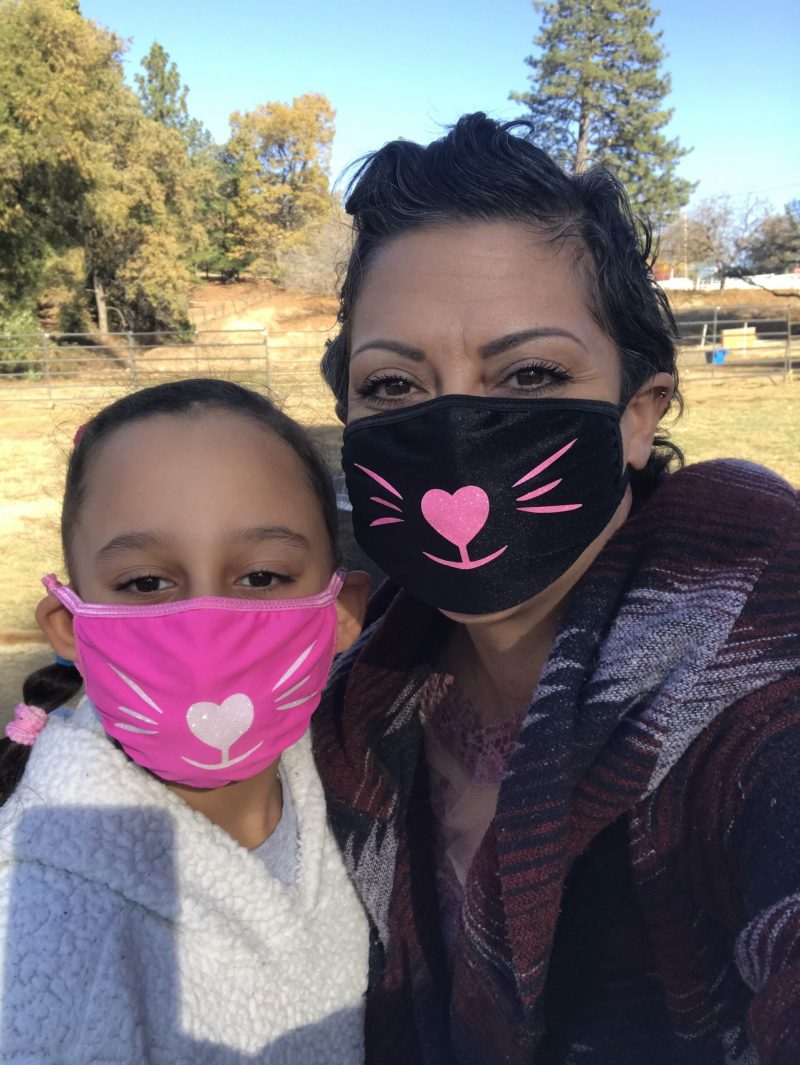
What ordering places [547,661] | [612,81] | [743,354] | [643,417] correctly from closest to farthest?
[547,661]
[643,417]
[743,354]
[612,81]

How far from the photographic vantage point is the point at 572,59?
36156 mm

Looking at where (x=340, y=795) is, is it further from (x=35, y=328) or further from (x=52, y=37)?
(x=35, y=328)

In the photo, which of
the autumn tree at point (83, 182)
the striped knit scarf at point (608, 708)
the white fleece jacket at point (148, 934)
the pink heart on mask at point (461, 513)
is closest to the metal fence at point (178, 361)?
the autumn tree at point (83, 182)

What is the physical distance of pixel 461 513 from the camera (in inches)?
59.7

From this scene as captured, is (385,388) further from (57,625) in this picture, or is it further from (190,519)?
(57,625)

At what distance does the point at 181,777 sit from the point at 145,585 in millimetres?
341

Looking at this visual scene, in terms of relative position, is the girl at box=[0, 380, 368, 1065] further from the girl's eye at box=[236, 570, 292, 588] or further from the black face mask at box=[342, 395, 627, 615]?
the black face mask at box=[342, 395, 627, 615]

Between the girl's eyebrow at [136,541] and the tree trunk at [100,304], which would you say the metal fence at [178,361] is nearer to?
the tree trunk at [100,304]

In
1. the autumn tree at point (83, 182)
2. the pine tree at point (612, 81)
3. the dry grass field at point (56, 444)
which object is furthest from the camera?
the pine tree at point (612, 81)

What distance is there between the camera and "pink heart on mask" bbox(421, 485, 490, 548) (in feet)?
4.94

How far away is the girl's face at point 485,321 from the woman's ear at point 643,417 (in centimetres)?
8

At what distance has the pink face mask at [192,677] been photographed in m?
1.43

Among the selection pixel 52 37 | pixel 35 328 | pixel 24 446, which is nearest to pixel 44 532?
pixel 24 446

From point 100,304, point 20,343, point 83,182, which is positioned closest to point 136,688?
point 83,182
